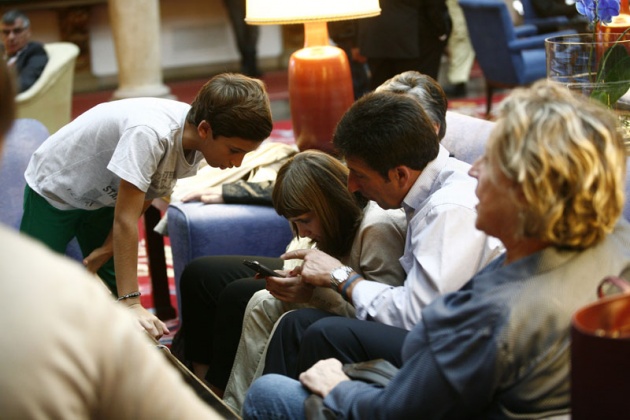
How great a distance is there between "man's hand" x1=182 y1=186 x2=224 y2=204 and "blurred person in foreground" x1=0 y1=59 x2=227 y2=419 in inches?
93.5

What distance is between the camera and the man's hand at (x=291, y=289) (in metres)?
2.29

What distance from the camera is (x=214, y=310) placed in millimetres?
2848

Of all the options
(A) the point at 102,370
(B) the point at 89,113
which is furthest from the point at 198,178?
(A) the point at 102,370

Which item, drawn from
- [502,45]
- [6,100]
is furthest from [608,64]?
[502,45]

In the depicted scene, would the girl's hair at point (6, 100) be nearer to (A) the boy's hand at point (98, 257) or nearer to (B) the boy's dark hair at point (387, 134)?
(B) the boy's dark hair at point (387, 134)

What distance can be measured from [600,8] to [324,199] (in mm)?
931

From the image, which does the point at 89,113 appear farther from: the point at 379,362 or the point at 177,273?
the point at 379,362

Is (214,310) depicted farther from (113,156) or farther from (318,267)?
(318,267)

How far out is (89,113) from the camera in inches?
107

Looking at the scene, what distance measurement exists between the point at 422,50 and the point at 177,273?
8.76 ft

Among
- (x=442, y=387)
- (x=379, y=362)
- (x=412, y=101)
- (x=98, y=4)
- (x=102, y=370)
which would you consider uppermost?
(x=102, y=370)

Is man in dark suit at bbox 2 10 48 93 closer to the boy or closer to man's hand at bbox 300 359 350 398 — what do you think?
the boy

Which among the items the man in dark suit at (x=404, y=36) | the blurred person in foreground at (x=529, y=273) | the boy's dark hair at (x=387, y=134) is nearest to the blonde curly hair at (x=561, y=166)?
the blurred person in foreground at (x=529, y=273)

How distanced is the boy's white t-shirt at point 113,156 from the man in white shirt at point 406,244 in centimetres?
49
